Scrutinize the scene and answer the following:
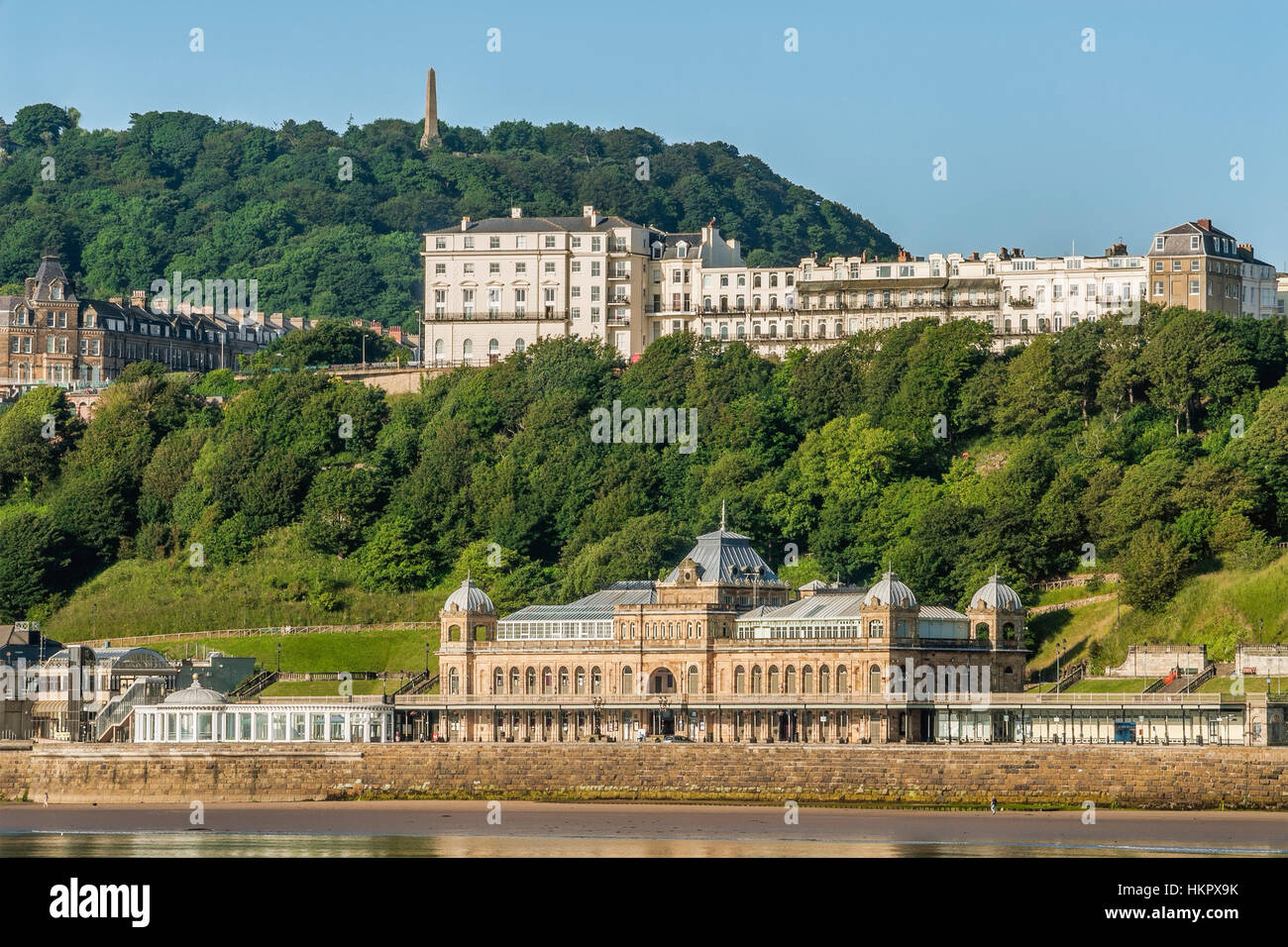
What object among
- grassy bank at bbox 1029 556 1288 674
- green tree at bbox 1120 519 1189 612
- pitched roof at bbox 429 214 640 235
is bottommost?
grassy bank at bbox 1029 556 1288 674

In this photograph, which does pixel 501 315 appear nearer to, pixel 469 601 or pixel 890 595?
pixel 469 601

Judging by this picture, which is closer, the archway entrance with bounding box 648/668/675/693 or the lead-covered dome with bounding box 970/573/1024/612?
the lead-covered dome with bounding box 970/573/1024/612

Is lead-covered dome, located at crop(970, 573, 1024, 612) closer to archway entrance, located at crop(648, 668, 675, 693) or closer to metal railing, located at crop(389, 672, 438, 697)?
archway entrance, located at crop(648, 668, 675, 693)

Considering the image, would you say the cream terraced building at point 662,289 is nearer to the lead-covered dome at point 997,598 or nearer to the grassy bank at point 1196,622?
the grassy bank at point 1196,622

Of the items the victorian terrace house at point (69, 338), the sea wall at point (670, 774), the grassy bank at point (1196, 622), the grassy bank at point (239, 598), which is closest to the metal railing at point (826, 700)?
the sea wall at point (670, 774)

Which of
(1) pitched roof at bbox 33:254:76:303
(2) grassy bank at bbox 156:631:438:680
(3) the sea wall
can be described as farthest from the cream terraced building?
(3) the sea wall
